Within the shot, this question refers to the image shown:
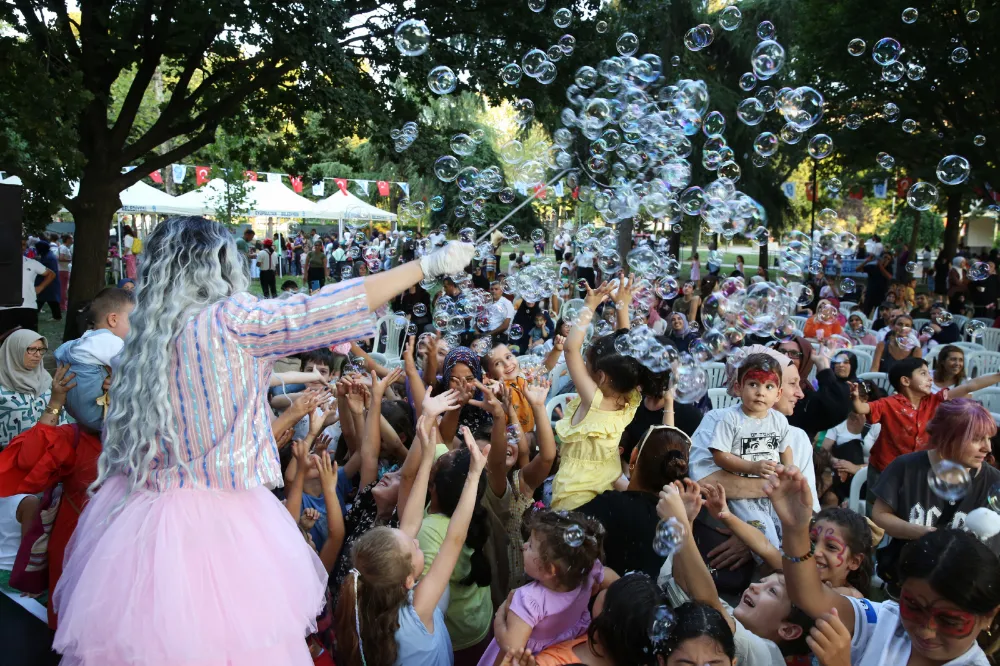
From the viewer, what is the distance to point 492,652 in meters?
2.56

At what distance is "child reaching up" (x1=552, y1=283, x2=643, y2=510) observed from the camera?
3383 mm

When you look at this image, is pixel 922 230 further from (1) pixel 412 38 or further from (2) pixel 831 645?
(2) pixel 831 645

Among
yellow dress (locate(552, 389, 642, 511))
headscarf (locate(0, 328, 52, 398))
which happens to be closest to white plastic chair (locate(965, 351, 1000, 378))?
yellow dress (locate(552, 389, 642, 511))

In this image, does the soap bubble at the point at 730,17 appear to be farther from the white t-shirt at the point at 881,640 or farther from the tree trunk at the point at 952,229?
the tree trunk at the point at 952,229

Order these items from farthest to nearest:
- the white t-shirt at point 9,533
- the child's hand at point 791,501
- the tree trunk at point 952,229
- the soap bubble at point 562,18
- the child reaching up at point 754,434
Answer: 1. the tree trunk at point 952,229
2. the soap bubble at point 562,18
3. the child reaching up at point 754,434
4. the white t-shirt at point 9,533
5. the child's hand at point 791,501

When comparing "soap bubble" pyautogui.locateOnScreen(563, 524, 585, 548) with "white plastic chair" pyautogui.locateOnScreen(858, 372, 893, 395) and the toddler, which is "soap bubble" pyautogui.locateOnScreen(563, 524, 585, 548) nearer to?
the toddler

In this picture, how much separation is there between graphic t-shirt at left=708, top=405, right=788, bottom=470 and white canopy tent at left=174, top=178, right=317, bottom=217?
18.4 metres

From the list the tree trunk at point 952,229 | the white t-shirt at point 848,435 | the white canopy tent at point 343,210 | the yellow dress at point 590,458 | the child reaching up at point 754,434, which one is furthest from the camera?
the white canopy tent at point 343,210

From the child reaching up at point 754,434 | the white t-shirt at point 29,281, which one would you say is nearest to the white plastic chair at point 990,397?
the child reaching up at point 754,434

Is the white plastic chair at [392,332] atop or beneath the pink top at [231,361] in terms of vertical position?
beneath

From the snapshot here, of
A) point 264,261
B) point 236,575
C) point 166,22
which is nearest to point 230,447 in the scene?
point 236,575

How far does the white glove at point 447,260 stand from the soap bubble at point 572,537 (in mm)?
963

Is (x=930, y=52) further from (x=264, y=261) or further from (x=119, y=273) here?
(x=119, y=273)

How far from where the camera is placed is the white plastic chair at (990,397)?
5.85m
